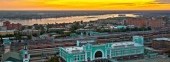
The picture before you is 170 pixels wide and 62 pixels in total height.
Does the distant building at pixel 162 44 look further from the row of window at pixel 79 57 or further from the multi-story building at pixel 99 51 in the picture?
the row of window at pixel 79 57

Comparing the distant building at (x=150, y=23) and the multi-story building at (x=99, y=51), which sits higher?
the distant building at (x=150, y=23)

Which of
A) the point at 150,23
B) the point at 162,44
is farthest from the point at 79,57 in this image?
the point at 150,23

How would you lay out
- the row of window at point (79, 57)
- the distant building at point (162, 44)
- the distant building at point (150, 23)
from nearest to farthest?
the row of window at point (79, 57) → the distant building at point (162, 44) → the distant building at point (150, 23)

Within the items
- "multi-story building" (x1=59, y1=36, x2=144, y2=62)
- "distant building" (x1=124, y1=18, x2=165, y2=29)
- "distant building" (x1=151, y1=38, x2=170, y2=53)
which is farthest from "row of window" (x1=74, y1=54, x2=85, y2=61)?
"distant building" (x1=124, y1=18, x2=165, y2=29)

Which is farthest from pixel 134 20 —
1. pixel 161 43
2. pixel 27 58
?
pixel 27 58

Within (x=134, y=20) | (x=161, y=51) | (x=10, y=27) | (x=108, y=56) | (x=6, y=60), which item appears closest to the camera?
(x=6, y=60)

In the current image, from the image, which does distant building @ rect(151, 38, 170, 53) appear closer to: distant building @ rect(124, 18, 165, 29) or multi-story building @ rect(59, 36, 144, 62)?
multi-story building @ rect(59, 36, 144, 62)

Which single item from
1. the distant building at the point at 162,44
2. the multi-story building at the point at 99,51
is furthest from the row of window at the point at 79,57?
the distant building at the point at 162,44

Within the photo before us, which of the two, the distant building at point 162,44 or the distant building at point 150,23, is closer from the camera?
the distant building at point 162,44

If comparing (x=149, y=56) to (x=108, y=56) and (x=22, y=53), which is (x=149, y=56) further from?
(x=22, y=53)
